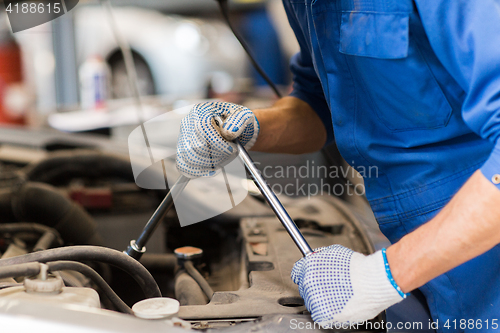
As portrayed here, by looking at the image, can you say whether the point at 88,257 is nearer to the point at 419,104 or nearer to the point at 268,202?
the point at 268,202

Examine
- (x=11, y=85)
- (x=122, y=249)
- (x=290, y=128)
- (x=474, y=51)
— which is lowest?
(x=11, y=85)

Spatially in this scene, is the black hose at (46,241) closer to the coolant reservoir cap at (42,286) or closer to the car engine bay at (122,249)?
the car engine bay at (122,249)

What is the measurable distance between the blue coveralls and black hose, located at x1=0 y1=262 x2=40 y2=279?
558mm

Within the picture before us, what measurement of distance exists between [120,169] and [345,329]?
3.79 feet

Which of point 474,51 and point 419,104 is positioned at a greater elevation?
point 474,51

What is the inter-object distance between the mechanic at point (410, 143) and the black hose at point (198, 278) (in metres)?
0.25

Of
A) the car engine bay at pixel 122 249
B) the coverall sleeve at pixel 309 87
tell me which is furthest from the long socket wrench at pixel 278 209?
the coverall sleeve at pixel 309 87

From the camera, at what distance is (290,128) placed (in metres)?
1.00

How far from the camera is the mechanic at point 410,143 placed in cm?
52

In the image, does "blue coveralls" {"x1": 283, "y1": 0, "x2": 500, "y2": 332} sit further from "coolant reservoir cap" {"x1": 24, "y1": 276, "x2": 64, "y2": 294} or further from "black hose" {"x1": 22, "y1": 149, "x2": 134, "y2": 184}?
"black hose" {"x1": 22, "y1": 149, "x2": 134, "y2": 184}

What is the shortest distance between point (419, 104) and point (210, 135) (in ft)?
1.22

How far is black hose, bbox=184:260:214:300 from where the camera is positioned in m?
0.88

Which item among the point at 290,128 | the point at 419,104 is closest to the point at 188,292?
the point at 290,128

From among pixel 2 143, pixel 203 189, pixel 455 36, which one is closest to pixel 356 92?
pixel 455 36
